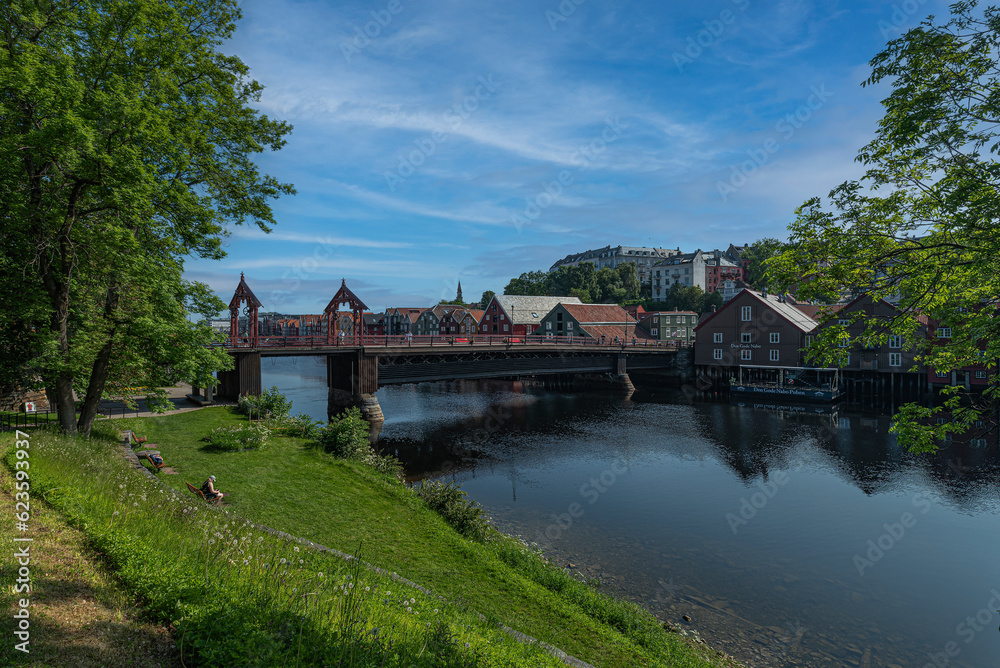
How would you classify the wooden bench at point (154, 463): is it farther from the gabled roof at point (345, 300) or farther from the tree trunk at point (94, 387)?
the gabled roof at point (345, 300)

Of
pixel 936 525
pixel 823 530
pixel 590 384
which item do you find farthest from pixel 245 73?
pixel 590 384

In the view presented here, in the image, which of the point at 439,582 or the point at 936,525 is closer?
the point at 439,582

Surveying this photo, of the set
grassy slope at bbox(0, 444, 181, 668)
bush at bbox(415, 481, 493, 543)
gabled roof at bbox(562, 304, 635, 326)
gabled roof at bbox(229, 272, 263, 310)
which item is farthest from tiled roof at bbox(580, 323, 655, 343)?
grassy slope at bbox(0, 444, 181, 668)

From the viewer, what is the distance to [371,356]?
44.2 m

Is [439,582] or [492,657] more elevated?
[492,657]

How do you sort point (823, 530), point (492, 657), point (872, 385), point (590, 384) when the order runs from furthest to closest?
1. point (590, 384)
2. point (872, 385)
3. point (823, 530)
4. point (492, 657)

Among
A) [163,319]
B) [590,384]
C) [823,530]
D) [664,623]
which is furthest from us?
[590,384]

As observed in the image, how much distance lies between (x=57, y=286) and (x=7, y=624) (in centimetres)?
1406

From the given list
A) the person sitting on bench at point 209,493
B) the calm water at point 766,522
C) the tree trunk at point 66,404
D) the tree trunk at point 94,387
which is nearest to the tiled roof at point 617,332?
the calm water at point 766,522

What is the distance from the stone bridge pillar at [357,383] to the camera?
143ft

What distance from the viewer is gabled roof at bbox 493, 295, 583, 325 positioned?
91062 mm

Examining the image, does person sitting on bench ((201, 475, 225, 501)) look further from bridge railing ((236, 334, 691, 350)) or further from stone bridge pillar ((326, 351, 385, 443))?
stone bridge pillar ((326, 351, 385, 443))

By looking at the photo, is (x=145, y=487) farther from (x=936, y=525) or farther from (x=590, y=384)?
(x=590, y=384)

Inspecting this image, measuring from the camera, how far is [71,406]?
16.4 metres
